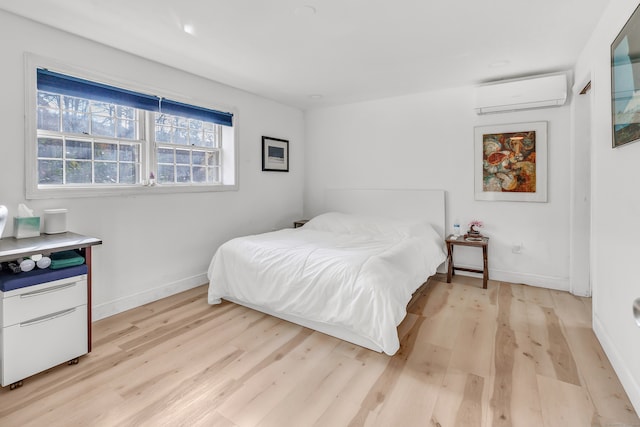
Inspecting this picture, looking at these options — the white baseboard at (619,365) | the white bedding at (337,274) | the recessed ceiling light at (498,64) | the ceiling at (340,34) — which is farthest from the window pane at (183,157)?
the white baseboard at (619,365)

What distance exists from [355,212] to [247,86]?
219cm

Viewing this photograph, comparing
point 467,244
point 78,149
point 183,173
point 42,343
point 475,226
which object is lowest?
point 42,343

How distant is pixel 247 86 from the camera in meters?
3.87

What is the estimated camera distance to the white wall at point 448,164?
3.46 metres

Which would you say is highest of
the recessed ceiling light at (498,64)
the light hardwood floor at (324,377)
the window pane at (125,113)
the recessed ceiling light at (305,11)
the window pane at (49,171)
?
the recessed ceiling light at (498,64)

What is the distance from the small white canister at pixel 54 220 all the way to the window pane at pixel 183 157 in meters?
1.29

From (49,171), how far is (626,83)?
3.85m

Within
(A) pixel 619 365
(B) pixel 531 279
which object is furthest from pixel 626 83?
(B) pixel 531 279

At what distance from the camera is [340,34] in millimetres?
2545

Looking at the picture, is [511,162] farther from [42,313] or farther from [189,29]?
[42,313]

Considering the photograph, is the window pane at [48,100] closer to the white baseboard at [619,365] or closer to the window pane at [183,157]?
the window pane at [183,157]

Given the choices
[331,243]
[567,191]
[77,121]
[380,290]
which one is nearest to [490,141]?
[567,191]

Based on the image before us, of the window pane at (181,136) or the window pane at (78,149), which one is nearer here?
the window pane at (78,149)

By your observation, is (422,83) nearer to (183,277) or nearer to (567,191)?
(567,191)
